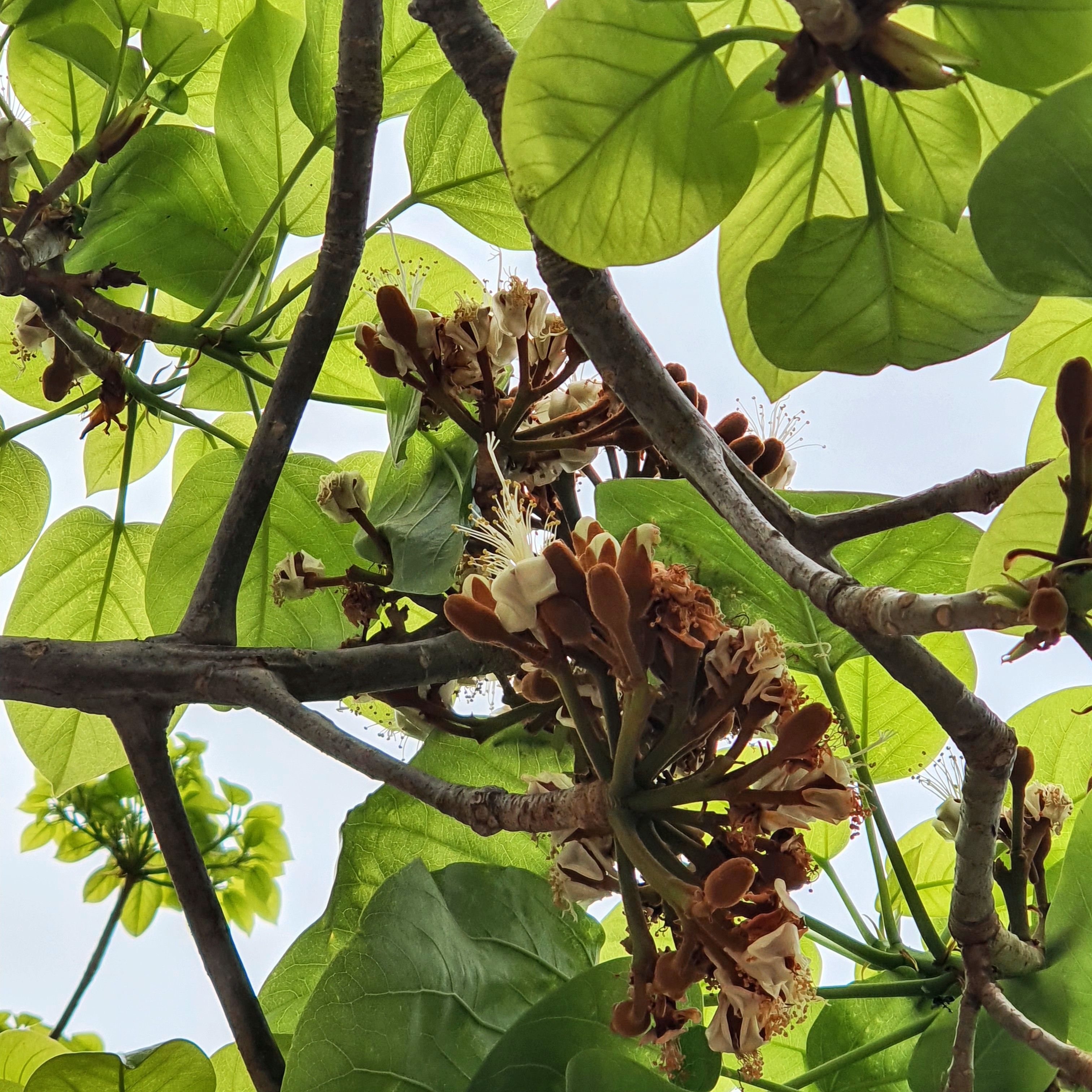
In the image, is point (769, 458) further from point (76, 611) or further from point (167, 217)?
point (76, 611)

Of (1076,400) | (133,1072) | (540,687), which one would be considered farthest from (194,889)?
(1076,400)

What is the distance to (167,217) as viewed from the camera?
1.82ft

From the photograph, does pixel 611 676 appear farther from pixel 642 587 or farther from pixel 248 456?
pixel 248 456

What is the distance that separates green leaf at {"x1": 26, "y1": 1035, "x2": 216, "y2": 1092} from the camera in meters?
0.42

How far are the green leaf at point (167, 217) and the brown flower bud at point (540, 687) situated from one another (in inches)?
12.7

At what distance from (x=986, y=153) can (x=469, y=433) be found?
0.25 meters

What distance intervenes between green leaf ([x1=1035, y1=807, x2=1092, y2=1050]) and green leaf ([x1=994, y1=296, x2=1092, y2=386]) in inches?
9.0

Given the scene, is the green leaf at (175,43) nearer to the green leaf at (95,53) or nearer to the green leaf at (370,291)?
the green leaf at (95,53)

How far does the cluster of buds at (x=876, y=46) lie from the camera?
266 millimetres

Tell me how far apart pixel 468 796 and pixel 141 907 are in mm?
547

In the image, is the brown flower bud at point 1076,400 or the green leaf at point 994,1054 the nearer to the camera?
the brown flower bud at point 1076,400

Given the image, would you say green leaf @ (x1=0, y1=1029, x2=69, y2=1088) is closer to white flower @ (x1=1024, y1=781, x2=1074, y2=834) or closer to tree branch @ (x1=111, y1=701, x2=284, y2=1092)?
tree branch @ (x1=111, y1=701, x2=284, y2=1092)

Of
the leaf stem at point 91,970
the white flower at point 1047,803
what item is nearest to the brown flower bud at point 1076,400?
the white flower at point 1047,803

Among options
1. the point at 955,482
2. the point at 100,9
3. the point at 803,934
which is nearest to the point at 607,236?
the point at 955,482
